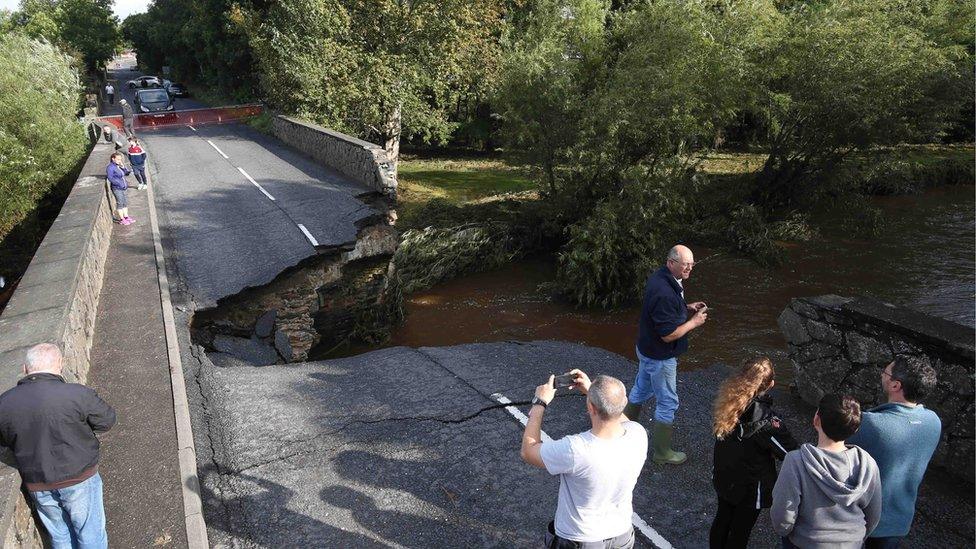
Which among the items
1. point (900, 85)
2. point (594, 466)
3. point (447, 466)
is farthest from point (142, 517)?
point (900, 85)

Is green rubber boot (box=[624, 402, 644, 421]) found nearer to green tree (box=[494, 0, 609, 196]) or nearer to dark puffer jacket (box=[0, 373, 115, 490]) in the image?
dark puffer jacket (box=[0, 373, 115, 490])

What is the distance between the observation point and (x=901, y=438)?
3592 millimetres

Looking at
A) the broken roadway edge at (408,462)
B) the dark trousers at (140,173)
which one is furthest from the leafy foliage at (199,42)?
the broken roadway edge at (408,462)

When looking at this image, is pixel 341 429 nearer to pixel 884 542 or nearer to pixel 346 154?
pixel 884 542

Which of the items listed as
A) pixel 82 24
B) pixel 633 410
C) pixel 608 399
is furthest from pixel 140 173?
pixel 82 24

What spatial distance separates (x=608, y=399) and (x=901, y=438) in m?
1.81

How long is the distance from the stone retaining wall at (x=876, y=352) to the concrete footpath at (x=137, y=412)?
Result: 5.96 metres

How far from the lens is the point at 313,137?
69.9 ft

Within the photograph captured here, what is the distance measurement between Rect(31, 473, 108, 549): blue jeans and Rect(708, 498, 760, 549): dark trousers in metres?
4.13

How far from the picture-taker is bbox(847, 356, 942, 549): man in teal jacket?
11.8 ft

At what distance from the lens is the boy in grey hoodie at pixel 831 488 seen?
3336 mm

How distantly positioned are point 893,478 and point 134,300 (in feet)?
29.4

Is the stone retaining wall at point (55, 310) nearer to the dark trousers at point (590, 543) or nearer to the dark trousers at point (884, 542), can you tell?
the dark trousers at point (590, 543)

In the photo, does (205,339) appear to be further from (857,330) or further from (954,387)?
(954,387)
